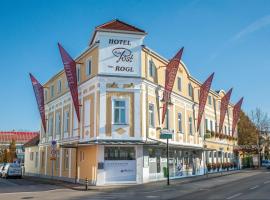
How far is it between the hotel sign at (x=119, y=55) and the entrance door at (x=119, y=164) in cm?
623

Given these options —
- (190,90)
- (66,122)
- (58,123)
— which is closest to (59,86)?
(58,123)

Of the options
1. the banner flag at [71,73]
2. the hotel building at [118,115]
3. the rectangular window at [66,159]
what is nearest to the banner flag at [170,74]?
the hotel building at [118,115]

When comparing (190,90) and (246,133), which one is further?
(246,133)

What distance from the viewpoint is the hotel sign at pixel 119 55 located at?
29.3 m

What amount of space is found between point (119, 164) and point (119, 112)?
4141mm

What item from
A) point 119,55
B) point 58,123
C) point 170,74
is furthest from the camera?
point 58,123

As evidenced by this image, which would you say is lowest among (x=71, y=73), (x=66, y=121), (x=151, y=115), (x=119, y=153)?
(x=119, y=153)

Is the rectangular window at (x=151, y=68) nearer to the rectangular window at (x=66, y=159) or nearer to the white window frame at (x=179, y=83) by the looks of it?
the white window frame at (x=179, y=83)

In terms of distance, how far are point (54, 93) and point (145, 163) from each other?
17.1 meters

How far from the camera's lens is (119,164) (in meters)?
28.4

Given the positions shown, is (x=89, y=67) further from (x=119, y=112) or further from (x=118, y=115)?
(x=118, y=115)

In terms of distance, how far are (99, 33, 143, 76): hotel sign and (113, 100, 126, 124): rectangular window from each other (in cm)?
236

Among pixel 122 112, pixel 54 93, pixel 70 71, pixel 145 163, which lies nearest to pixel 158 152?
pixel 145 163

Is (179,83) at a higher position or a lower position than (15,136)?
higher
